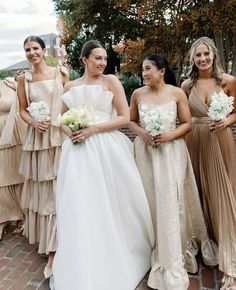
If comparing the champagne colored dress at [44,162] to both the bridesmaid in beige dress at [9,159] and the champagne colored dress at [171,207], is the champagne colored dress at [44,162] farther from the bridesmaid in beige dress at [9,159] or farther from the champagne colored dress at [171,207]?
the champagne colored dress at [171,207]

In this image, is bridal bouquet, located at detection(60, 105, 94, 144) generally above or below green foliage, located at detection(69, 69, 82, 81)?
below

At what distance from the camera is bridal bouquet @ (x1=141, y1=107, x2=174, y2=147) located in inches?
114

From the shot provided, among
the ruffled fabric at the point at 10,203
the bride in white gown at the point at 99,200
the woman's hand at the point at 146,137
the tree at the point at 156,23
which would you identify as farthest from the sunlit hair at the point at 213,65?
the tree at the point at 156,23

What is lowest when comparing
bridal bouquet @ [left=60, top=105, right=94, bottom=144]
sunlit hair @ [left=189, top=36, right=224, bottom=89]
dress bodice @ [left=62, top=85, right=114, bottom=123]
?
bridal bouquet @ [left=60, top=105, right=94, bottom=144]

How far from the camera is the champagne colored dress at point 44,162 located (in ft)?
11.6

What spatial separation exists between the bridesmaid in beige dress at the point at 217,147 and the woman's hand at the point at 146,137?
608 mm

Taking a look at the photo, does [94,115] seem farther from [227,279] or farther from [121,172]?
[227,279]

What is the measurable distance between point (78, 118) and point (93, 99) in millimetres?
357

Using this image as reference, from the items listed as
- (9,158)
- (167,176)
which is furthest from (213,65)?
(9,158)

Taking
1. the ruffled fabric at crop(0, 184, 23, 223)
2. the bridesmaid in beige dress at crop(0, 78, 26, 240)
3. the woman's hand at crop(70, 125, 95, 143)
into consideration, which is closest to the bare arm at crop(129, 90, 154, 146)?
the woman's hand at crop(70, 125, 95, 143)

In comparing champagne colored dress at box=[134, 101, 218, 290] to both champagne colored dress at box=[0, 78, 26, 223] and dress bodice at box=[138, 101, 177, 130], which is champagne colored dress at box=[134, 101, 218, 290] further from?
champagne colored dress at box=[0, 78, 26, 223]

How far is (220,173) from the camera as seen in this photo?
324cm

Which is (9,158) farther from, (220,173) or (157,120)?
(220,173)

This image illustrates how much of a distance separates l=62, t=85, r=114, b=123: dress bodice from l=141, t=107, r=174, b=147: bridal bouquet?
0.42 meters
